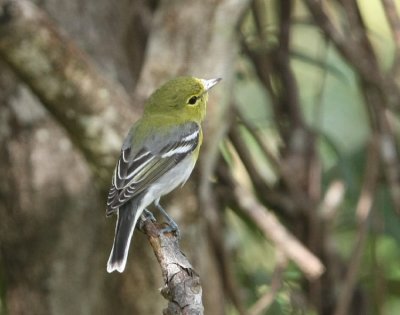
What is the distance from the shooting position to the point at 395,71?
14.2 ft

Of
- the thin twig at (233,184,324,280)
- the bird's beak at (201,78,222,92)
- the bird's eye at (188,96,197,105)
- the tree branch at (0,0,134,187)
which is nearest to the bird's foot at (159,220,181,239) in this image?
the tree branch at (0,0,134,187)

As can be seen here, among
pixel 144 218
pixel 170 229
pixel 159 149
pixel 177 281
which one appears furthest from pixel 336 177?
pixel 177 281

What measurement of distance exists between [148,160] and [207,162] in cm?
24

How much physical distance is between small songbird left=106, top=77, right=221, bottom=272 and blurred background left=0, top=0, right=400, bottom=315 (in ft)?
0.20

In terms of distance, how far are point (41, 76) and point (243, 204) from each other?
115 cm

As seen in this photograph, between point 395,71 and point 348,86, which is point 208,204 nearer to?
point 395,71

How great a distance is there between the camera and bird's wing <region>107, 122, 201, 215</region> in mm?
3381

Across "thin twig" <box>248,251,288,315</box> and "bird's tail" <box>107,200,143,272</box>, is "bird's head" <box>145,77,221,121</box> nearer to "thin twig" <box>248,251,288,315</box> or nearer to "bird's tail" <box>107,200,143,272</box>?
"bird's tail" <box>107,200,143,272</box>

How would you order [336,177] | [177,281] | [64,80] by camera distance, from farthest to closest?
[336,177] < [64,80] < [177,281]

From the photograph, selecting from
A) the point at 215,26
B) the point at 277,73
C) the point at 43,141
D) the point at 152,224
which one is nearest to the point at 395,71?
the point at 277,73

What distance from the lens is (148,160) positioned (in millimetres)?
3680

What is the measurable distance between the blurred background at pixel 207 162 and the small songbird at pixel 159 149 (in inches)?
2.4

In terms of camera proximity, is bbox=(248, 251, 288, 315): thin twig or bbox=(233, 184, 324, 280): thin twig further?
bbox=(248, 251, 288, 315): thin twig

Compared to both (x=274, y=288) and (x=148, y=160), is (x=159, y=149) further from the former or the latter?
(x=274, y=288)
